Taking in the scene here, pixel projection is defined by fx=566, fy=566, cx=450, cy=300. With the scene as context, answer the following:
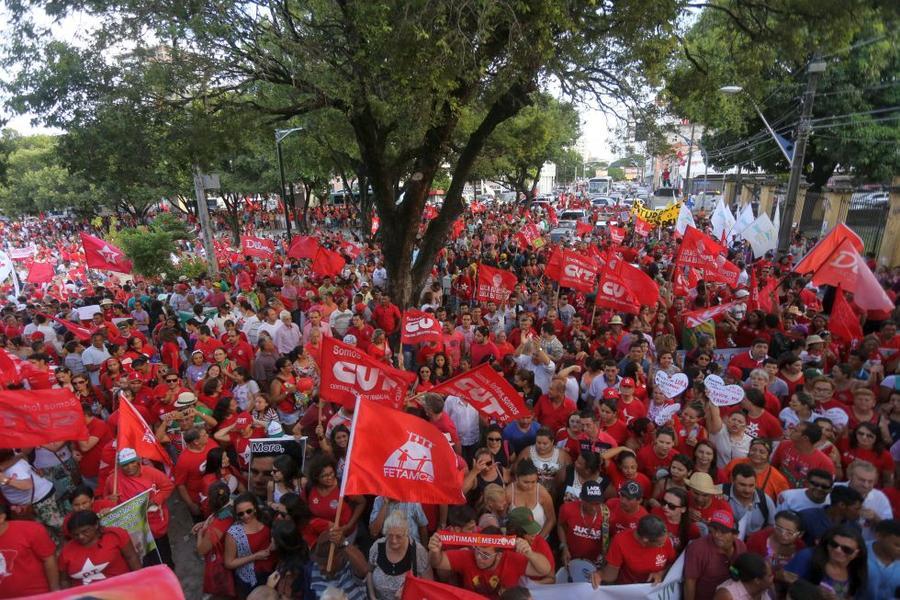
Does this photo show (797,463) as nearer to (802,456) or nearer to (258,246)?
(802,456)

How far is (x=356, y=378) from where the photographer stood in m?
5.68

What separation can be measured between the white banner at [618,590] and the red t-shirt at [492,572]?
0.64 feet

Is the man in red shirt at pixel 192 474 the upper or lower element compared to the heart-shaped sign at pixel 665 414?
lower

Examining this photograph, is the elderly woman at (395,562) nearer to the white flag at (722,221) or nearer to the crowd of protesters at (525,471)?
the crowd of protesters at (525,471)

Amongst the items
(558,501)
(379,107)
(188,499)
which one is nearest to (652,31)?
(379,107)

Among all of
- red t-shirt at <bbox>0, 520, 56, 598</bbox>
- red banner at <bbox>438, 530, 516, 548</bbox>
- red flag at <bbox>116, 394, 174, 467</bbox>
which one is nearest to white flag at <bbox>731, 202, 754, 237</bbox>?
red banner at <bbox>438, 530, 516, 548</bbox>

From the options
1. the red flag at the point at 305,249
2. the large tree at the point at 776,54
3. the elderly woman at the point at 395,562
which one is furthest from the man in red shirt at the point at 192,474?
the red flag at the point at 305,249

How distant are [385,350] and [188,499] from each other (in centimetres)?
350

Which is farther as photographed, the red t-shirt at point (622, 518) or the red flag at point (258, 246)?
the red flag at point (258, 246)

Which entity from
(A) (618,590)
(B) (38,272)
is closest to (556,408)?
(A) (618,590)

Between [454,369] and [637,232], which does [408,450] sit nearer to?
[454,369]

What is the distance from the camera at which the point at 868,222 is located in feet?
60.3

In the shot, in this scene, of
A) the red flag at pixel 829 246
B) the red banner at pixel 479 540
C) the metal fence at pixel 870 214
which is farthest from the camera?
the metal fence at pixel 870 214

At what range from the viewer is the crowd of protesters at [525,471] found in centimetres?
390
